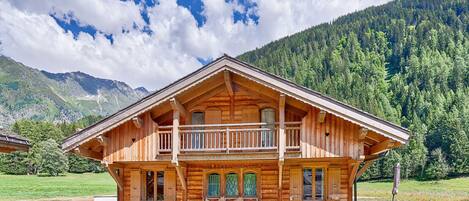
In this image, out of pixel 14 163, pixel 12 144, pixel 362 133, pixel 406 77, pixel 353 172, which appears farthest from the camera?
pixel 406 77

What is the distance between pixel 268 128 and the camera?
17.0 meters

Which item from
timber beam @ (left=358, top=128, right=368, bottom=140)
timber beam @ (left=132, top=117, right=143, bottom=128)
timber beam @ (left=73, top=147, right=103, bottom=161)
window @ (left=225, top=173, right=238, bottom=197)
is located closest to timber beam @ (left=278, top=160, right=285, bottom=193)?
window @ (left=225, top=173, right=238, bottom=197)

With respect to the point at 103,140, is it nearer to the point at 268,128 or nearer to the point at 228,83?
the point at 228,83

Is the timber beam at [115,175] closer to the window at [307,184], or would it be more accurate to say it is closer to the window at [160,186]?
the window at [160,186]

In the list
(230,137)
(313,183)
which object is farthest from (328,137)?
(230,137)

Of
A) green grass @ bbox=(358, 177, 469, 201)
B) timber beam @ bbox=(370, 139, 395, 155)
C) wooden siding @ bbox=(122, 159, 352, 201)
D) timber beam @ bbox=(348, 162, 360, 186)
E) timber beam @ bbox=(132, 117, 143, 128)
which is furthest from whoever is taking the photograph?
green grass @ bbox=(358, 177, 469, 201)

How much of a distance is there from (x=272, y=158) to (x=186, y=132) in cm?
332

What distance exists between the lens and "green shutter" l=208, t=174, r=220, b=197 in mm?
18161

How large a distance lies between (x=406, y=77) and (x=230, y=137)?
159680mm

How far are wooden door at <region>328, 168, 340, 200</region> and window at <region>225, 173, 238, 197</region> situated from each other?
3.45m

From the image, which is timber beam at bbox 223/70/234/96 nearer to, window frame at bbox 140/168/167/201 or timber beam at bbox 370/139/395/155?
window frame at bbox 140/168/167/201

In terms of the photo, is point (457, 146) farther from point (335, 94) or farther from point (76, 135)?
point (76, 135)

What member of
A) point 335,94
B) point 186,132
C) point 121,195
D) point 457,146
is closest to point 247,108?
point 186,132

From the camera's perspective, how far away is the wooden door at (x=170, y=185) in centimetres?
1819
